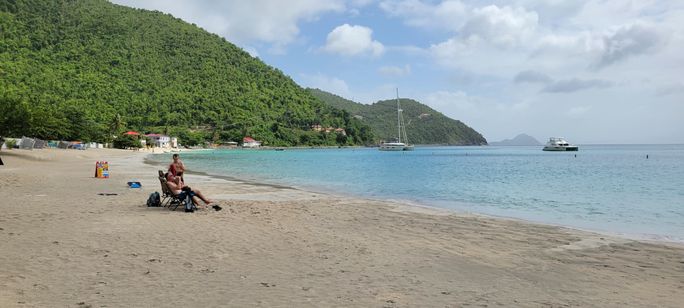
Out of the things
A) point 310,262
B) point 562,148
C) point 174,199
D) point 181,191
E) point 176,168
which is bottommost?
point 310,262

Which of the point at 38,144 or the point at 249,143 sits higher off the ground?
the point at 249,143

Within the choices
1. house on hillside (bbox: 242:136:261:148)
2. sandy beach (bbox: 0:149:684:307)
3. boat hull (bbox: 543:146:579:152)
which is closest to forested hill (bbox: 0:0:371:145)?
house on hillside (bbox: 242:136:261:148)

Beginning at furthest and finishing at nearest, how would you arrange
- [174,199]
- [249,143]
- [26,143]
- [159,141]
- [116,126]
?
[249,143] < [159,141] < [116,126] < [26,143] < [174,199]

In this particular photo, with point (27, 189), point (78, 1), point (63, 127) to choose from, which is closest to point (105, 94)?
point (78, 1)

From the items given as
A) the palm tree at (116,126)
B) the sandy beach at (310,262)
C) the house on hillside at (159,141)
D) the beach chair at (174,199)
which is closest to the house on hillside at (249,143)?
the house on hillside at (159,141)

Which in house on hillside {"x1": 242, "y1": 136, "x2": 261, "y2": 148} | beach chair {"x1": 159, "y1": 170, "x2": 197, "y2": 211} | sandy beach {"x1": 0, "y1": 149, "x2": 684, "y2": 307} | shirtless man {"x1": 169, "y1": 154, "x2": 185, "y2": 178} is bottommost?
sandy beach {"x1": 0, "y1": 149, "x2": 684, "y2": 307}

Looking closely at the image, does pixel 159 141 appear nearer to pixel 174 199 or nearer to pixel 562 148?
pixel 562 148

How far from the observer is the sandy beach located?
5641 mm

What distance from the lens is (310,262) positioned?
7512 millimetres

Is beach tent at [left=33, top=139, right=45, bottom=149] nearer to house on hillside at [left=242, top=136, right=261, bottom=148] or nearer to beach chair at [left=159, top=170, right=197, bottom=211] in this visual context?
beach chair at [left=159, top=170, right=197, bottom=211]

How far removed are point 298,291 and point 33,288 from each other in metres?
3.28

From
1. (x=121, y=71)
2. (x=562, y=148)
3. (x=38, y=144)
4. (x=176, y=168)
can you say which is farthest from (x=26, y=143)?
(x=562, y=148)

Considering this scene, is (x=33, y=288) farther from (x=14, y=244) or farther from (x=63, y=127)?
(x=63, y=127)

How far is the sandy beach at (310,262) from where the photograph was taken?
18.5 feet
